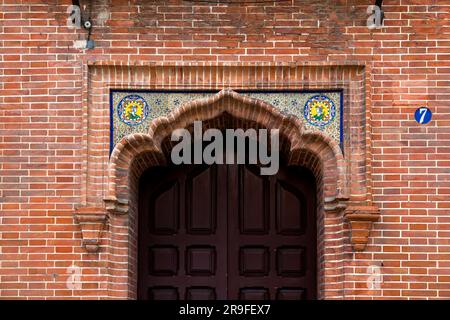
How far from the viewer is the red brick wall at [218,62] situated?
11.1m

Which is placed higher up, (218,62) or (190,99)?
(218,62)

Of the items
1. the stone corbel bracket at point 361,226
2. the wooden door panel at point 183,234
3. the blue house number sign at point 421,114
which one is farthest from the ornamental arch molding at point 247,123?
the blue house number sign at point 421,114

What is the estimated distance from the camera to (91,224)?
11.1 m

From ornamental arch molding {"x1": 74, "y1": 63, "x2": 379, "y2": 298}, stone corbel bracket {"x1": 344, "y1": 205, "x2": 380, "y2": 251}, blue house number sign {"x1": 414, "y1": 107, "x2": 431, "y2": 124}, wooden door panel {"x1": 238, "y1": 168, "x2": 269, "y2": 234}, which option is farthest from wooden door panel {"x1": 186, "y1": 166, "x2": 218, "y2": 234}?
blue house number sign {"x1": 414, "y1": 107, "x2": 431, "y2": 124}

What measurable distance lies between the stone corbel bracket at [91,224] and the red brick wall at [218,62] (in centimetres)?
8

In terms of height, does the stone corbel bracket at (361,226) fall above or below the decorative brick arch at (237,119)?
below

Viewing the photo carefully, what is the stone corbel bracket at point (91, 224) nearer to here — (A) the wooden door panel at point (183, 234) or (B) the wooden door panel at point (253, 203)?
(A) the wooden door panel at point (183, 234)

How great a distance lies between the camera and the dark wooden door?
1173 centimetres

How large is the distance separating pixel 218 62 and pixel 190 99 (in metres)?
0.43

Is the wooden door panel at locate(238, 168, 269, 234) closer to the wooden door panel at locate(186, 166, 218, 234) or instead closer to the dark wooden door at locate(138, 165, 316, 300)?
the dark wooden door at locate(138, 165, 316, 300)

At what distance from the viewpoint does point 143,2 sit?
11414 mm

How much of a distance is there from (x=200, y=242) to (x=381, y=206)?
180 cm

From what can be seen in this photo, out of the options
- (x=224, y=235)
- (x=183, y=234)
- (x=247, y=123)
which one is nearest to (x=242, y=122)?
(x=247, y=123)

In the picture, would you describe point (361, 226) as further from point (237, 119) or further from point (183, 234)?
point (183, 234)
